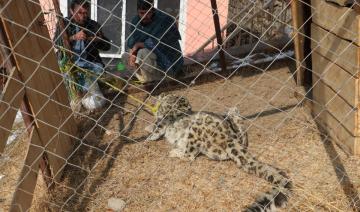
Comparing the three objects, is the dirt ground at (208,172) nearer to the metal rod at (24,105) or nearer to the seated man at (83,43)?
the metal rod at (24,105)

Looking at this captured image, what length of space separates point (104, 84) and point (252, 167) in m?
2.98

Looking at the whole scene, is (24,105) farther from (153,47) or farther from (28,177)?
(153,47)

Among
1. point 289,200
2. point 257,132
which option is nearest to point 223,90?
point 257,132

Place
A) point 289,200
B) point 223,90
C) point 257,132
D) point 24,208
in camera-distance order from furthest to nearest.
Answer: point 223,90 < point 257,132 < point 289,200 < point 24,208

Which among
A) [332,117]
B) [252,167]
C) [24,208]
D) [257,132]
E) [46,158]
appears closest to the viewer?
[24,208]

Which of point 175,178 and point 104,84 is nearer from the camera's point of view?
point 175,178

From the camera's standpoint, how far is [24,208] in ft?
10.1

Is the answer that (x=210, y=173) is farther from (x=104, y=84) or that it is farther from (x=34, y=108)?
(x=104, y=84)

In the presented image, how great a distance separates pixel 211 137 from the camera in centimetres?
445

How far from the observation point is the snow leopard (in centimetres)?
386

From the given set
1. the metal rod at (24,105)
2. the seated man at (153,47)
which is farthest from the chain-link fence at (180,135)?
the seated man at (153,47)

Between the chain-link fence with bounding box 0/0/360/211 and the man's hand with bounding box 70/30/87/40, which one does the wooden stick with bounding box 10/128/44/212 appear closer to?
the chain-link fence with bounding box 0/0/360/211

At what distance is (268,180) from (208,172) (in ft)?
1.97

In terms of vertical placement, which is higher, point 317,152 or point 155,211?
point 317,152
